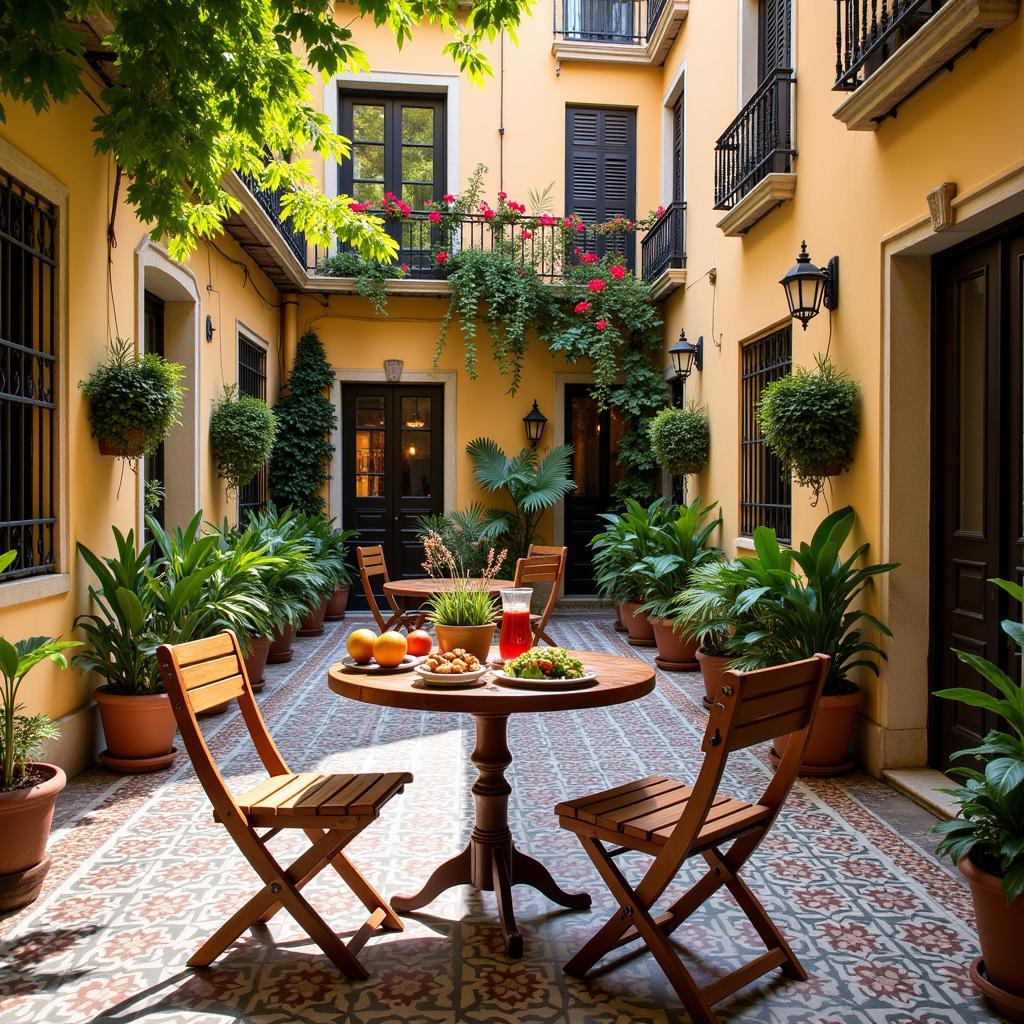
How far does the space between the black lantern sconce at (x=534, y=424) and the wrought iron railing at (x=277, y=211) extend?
309 cm

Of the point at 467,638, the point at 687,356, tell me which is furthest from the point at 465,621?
the point at 687,356

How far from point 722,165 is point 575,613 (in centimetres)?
526

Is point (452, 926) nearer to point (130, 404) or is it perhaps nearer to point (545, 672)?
point (545, 672)

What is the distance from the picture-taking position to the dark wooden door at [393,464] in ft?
36.3

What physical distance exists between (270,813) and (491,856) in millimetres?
831

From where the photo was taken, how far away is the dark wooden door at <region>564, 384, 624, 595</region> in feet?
37.0

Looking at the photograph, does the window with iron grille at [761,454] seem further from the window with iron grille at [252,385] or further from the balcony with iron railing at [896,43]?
the window with iron grille at [252,385]

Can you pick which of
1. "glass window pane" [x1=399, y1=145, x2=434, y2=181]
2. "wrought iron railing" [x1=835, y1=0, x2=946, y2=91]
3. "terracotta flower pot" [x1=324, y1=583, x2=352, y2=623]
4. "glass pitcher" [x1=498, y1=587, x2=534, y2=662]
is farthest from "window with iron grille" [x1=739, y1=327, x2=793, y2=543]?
"glass window pane" [x1=399, y1=145, x2=434, y2=181]

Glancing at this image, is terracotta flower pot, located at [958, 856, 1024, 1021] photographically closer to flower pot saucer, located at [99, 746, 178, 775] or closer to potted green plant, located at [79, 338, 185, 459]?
flower pot saucer, located at [99, 746, 178, 775]

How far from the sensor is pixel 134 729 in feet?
15.1

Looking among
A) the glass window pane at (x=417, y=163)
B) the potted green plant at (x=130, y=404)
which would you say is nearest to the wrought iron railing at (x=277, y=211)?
the potted green plant at (x=130, y=404)

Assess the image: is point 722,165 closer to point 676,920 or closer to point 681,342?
point 681,342

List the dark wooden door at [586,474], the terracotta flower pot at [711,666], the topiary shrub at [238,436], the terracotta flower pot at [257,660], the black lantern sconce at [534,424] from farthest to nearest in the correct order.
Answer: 1. the dark wooden door at [586,474]
2. the black lantern sconce at [534,424]
3. the topiary shrub at [238,436]
4. the terracotta flower pot at [257,660]
5. the terracotta flower pot at [711,666]

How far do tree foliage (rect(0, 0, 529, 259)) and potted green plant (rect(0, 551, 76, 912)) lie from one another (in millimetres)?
1630
